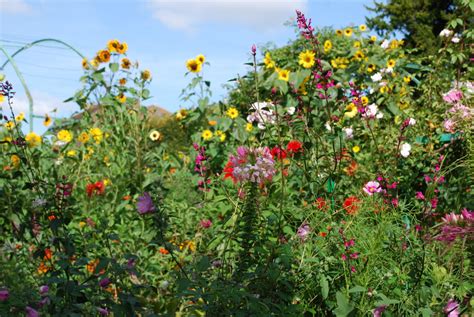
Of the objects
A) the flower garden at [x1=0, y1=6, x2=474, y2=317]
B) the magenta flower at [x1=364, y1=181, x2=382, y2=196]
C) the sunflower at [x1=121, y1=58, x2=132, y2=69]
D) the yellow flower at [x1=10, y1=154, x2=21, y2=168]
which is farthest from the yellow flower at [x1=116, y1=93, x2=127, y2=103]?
the magenta flower at [x1=364, y1=181, x2=382, y2=196]

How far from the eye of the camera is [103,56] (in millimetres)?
5762

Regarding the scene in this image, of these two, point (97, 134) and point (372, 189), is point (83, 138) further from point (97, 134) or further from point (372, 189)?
point (372, 189)

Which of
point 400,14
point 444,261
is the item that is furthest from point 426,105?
point 400,14

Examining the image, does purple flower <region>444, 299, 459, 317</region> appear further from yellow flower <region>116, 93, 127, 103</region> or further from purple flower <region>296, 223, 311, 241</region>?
yellow flower <region>116, 93, 127, 103</region>

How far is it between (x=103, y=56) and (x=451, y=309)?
4250mm

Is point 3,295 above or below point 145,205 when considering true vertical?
below

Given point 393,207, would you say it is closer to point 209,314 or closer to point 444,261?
point 444,261

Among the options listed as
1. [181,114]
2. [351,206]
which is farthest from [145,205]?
[181,114]

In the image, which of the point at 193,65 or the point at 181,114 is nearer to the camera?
the point at 193,65

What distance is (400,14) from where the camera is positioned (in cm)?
1808

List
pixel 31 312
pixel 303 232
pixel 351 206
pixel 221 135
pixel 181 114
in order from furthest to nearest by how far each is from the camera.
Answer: pixel 181 114, pixel 221 135, pixel 351 206, pixel 303 232, pixel 31 312

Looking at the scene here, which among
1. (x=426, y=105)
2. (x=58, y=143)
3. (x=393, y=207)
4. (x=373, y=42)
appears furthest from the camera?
(x=373, y=42)

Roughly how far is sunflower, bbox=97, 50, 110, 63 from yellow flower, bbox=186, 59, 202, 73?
85cm

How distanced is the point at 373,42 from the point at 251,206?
4.18 metres
